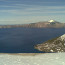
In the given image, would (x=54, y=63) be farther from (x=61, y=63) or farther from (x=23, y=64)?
(x=23, y=64)

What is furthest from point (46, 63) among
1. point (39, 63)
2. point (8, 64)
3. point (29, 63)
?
point (8, 64)

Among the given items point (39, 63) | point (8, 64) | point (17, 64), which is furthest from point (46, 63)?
point (8, 64)

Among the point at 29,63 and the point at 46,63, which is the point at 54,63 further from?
the point at 29,63

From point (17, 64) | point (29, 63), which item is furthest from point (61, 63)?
point (17, 64)

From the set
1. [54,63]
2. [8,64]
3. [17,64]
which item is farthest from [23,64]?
[54,63]

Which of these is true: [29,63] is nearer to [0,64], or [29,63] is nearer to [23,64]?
[23,64]

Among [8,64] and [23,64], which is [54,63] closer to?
[23,64]
